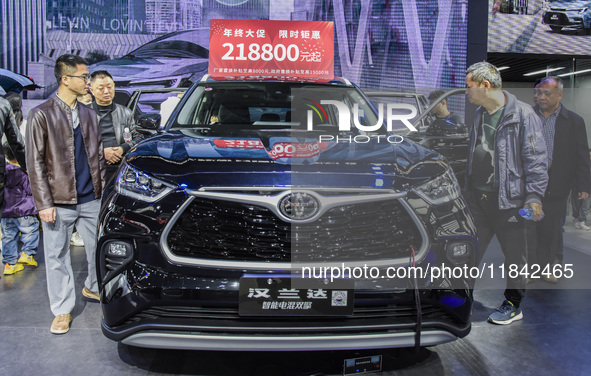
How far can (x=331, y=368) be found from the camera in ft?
7.66

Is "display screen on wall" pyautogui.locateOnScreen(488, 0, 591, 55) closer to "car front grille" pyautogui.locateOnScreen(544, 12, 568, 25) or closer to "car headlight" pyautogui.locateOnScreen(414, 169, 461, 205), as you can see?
"car front grille" pyautogui.locateOnScreen(544, 12, 568, 25)

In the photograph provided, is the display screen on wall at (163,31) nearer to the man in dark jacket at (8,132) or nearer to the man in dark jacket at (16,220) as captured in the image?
the man in dark jacket at (16,220)

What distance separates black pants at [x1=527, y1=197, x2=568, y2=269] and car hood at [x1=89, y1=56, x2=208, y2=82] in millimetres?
5607

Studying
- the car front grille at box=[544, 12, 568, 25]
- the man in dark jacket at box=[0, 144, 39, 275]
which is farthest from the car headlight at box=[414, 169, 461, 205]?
the car front grille at box=[544, 12, 568, 25]

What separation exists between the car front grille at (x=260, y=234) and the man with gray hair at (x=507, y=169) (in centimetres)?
132

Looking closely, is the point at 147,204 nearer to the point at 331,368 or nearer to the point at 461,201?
the point at 331,368

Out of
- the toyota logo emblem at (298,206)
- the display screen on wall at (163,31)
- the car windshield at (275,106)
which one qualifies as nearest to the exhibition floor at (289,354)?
the toyota logo emblem at (298,206)

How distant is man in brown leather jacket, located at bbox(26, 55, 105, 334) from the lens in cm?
275

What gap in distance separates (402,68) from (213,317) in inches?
290

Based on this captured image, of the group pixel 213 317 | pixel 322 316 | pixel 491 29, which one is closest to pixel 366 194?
pixel 322 316

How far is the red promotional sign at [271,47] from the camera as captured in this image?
5824 millimetres

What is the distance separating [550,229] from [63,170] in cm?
348

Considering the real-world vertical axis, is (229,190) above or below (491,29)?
below

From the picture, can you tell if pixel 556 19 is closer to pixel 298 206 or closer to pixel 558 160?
pixel 558 160
